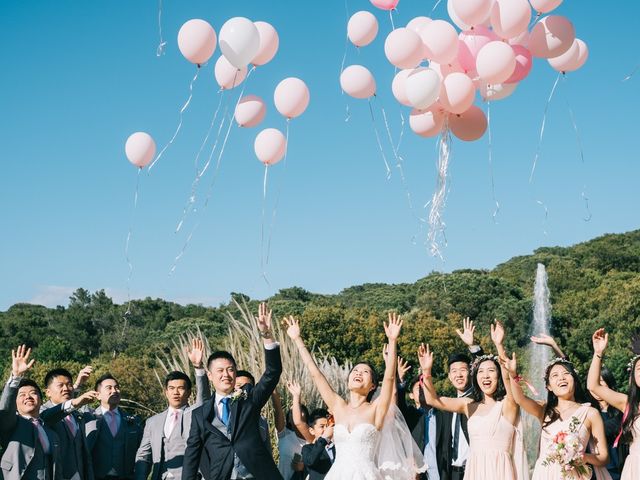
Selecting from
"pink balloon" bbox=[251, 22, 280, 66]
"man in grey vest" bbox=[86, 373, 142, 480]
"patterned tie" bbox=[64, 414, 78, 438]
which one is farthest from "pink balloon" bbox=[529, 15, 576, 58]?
"patterned tie" bbox=[64, 414, 78, 438]

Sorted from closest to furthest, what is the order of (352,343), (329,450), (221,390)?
(221,390), (329,450), (352,343)

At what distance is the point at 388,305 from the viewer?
131 ft

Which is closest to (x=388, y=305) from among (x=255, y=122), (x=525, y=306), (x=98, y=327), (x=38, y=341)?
(x=525, y=306)

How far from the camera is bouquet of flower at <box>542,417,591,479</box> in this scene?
5.12 m

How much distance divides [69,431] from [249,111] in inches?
135

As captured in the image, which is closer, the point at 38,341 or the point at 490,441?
the point at 490,441

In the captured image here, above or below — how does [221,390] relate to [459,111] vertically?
below

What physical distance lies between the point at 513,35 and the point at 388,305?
33519 mm

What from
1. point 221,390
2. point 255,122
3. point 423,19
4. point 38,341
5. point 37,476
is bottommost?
point 37,476

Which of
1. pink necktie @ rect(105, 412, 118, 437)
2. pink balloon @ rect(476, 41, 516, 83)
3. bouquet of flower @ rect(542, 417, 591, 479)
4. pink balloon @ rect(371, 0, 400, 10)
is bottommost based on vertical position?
bouquet of flower @ rect(542, 417, 591, 479)

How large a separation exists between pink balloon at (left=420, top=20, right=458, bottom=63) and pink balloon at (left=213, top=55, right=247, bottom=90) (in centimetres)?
183

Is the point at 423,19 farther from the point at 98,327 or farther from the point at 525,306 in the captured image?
the point at 98,327

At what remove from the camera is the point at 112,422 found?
680 cm

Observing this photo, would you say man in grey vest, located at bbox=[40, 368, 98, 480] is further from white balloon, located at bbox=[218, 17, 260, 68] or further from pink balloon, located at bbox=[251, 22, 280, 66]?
pink balloon, located at bbox=[251, 22, 280, 66]
